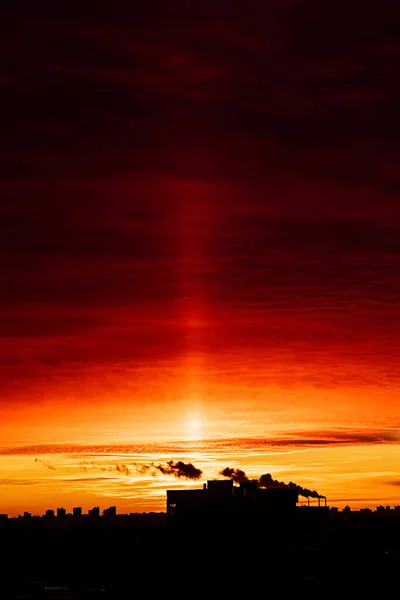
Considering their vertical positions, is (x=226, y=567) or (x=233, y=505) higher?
(x=233, y=505)

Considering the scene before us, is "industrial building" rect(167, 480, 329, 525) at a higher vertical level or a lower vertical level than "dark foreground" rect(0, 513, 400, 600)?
higher

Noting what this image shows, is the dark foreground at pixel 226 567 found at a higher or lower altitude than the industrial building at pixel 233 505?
lower

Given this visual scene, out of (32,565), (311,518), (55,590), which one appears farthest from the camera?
(32,565)

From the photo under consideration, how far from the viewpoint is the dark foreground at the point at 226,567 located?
13788 centimetres

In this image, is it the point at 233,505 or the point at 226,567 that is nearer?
the point at 226,567

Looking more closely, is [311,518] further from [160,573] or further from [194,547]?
[160,573]

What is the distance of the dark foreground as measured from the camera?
137875 millimetres

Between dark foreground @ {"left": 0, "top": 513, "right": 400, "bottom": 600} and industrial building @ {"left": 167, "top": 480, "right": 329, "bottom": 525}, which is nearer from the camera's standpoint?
dark foreground @ {"left": 0, "top": 513, "right": 400, "bottom": 600}

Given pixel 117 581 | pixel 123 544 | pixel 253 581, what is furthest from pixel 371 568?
pixel 123 544

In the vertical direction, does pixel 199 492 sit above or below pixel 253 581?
above

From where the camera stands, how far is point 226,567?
14838 centimetres

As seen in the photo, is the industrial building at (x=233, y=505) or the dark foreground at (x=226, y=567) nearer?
the dark foreground at (x=226, y=567)

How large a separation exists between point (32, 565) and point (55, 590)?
226 ft

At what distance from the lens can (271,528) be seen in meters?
170
